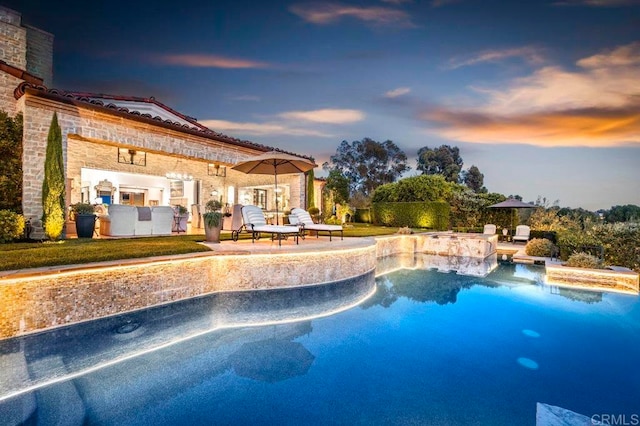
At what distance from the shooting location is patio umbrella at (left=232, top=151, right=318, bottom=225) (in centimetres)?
923

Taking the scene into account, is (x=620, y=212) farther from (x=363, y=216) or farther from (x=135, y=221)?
(x=135, y=221)

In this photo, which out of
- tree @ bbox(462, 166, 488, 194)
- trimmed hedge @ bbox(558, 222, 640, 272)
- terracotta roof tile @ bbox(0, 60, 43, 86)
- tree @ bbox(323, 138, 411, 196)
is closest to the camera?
terracotta roof tile @ bbox(0, 60, 43, 86)

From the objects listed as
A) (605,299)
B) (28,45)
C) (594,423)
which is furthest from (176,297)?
(28,45)

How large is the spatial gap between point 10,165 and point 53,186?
1.69 metres

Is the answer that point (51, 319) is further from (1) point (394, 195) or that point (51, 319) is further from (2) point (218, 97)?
(1) point (394, 195)

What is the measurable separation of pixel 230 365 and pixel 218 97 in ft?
57.5

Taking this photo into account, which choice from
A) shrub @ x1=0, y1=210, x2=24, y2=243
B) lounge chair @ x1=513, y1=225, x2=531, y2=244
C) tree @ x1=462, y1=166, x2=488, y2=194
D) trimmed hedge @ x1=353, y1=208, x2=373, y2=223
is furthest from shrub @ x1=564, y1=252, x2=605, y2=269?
tree @ x1=462, y1=166, x2=488, y2=194

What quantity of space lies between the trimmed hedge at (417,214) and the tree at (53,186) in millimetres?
18867

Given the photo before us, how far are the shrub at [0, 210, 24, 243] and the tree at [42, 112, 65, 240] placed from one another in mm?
438

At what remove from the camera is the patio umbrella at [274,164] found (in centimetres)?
923

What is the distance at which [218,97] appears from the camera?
716 inches

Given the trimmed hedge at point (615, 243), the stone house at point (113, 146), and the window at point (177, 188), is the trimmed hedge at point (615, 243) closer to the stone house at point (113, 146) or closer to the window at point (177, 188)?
the stone house at point (113, 146)

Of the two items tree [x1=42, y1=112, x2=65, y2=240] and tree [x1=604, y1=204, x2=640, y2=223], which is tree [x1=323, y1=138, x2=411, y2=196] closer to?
tree [x1=604, y1=204, x2=640, y2=223]

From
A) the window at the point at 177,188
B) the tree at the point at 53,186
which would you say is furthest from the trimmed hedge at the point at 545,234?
the window at the point at 177,188
